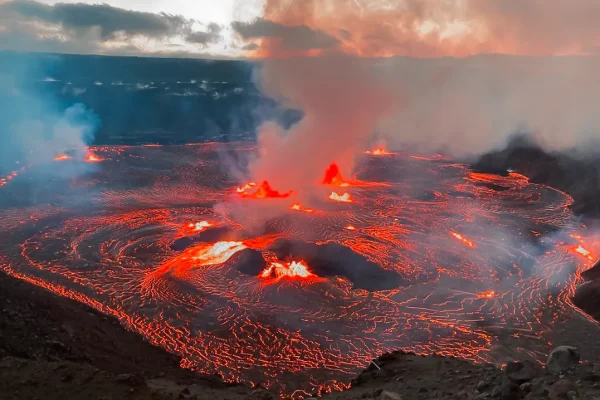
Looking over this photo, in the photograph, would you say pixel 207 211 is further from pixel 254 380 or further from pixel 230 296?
pixel 254 380

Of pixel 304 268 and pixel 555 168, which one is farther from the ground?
pixel 555 168

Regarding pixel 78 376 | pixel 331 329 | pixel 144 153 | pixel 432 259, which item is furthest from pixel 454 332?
pixel 144 153

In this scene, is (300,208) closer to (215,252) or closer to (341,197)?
(341,197)

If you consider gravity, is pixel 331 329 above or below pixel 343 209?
below

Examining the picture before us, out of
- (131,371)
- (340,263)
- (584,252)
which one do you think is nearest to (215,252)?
(340,263)

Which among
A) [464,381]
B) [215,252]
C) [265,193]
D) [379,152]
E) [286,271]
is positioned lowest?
[464,381]

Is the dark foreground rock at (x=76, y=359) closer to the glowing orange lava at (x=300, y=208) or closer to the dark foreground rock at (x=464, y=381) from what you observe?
the dark foreground rock at (x=464, y=381)

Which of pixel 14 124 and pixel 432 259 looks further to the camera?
pixel 14 124
